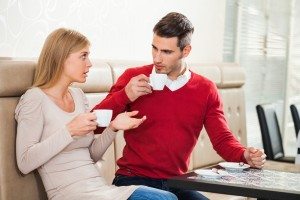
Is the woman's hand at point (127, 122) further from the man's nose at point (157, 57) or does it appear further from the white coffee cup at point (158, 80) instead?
the man's nose at point (157, 57)

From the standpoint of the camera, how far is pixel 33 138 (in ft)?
6.68

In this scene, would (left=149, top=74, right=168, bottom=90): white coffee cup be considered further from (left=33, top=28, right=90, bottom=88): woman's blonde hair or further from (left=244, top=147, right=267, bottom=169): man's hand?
(left=244, top=147, right=267, bottom=169): man's hand

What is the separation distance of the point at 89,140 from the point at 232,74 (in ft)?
6.14

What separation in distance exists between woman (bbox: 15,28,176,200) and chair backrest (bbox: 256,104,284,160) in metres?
1.77

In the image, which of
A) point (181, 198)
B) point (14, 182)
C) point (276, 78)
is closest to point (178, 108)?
point (181, 198)

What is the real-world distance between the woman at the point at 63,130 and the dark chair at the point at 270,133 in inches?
69.9

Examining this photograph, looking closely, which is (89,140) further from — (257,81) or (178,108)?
(257,81)

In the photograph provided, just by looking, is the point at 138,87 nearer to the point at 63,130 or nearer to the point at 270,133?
the point at 63,130

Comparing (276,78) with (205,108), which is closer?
(205,108)

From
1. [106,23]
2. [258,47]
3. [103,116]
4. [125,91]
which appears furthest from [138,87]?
[258,47]

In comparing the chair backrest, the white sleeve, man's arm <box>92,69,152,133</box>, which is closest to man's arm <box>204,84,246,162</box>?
man's arm <box>92,69,152,133</box>

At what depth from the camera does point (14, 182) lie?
2107mm

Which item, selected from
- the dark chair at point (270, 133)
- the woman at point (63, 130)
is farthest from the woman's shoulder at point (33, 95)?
the dark chair at point (270, 133)

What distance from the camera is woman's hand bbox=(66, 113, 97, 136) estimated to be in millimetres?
1972
